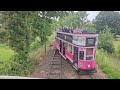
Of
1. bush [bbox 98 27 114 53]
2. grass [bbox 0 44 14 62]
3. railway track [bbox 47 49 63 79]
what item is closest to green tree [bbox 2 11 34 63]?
grass [bbox 0 44 14 62]

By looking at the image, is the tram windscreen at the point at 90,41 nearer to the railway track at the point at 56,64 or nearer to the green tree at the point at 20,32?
the railway track at the point at 56,64

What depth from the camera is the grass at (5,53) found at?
282 centimetres

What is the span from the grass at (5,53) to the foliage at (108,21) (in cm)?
125

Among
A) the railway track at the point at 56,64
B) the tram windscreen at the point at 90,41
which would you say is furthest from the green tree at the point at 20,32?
the tram windscreen at the point at 90,41

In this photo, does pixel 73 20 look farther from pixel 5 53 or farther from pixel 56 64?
pixel 5 53

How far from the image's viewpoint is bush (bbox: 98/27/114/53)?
2.73 metres

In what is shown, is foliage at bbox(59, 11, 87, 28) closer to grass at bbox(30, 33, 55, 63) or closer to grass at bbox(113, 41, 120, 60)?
grass at bbox(30, 33, 55, 63)

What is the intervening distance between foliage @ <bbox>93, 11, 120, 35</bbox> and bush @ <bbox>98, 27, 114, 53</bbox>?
2.3 inches

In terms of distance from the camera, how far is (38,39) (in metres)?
3.22

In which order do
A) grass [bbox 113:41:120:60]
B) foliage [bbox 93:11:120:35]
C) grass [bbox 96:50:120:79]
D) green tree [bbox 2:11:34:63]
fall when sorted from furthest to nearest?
green tree [bbox 2:11:34:63]
grass [bbox 96:50:120:79]
grass [bbox 113:41:120:60]
foliage [bbox 93:11:120:35]

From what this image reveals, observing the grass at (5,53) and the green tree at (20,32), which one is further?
the green tree at (20,32)

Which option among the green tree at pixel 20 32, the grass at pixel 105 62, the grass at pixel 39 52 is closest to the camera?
the grass at pixel 105 62

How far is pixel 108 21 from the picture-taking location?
2828 mm
